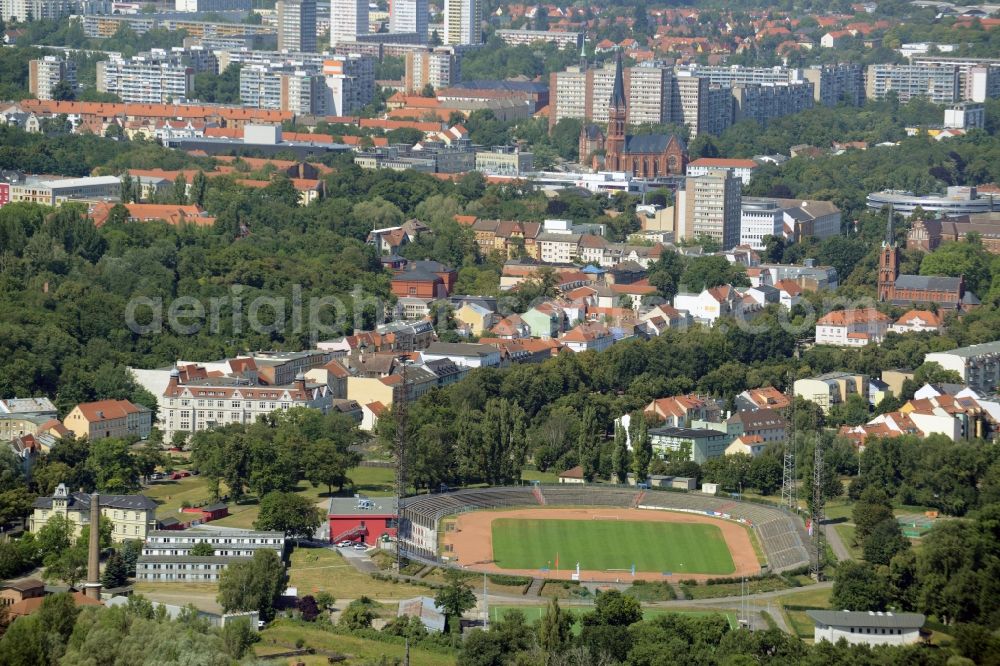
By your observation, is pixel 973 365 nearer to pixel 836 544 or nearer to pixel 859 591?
pixel 836 544

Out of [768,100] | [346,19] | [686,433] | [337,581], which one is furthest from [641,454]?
[346,19]

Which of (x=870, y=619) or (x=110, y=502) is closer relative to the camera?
(x=870, y=619)

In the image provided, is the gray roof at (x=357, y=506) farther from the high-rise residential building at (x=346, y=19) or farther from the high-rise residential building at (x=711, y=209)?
the high-rise residential building at (x=346, y=19)

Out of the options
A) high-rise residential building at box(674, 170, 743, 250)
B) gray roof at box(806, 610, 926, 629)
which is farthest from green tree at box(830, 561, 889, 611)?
high-rise residential building at box(674, 170, 743, 250)

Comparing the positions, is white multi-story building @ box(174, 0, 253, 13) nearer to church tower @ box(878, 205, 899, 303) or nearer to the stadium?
church tower @ box(878, 205, 899, 303)

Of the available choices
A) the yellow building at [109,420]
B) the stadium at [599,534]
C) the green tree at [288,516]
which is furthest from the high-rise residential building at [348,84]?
the green tree at [288,516]

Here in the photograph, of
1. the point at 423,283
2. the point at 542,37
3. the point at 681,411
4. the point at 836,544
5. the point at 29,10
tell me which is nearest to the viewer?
the point at 836,544
